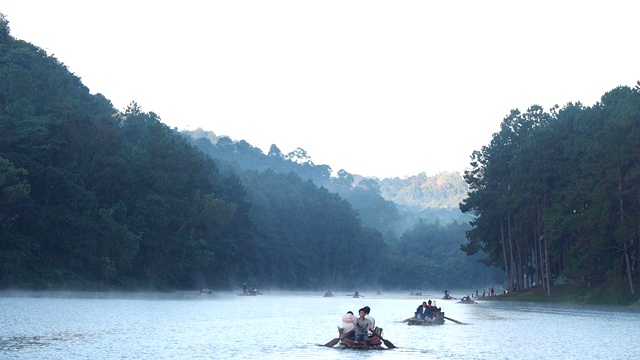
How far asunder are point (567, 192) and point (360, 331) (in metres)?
56.0

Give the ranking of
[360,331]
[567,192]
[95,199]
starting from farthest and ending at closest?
[95,199] < [567,192] < [360,331]

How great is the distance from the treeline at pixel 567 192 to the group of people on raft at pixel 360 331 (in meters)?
45.4

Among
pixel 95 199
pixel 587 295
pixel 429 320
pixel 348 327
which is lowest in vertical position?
pixel 348 327

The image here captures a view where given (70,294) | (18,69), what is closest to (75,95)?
(18,69)

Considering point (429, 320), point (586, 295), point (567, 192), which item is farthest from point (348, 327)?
point (586, 295)

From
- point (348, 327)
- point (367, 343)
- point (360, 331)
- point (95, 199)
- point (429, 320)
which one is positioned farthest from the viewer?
point (95, 199)

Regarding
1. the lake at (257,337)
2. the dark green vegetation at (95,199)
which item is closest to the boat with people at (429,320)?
the lake at (257,337)

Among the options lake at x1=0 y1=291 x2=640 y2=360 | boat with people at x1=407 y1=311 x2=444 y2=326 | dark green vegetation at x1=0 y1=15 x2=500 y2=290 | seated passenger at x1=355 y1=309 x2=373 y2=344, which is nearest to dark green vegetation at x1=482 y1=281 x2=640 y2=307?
lake at x1=0 y1=291 x2=640 y2=360

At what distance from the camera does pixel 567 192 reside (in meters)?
86.9

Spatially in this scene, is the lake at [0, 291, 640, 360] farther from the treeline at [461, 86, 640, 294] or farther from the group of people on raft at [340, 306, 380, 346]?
the treeline at [461, 86, 640, 294]

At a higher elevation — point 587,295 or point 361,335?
point 587,295

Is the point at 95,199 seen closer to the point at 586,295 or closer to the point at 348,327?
the point at 586,295

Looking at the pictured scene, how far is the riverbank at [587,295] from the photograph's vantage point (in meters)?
80.9

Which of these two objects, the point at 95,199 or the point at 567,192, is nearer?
the point at 567,192
